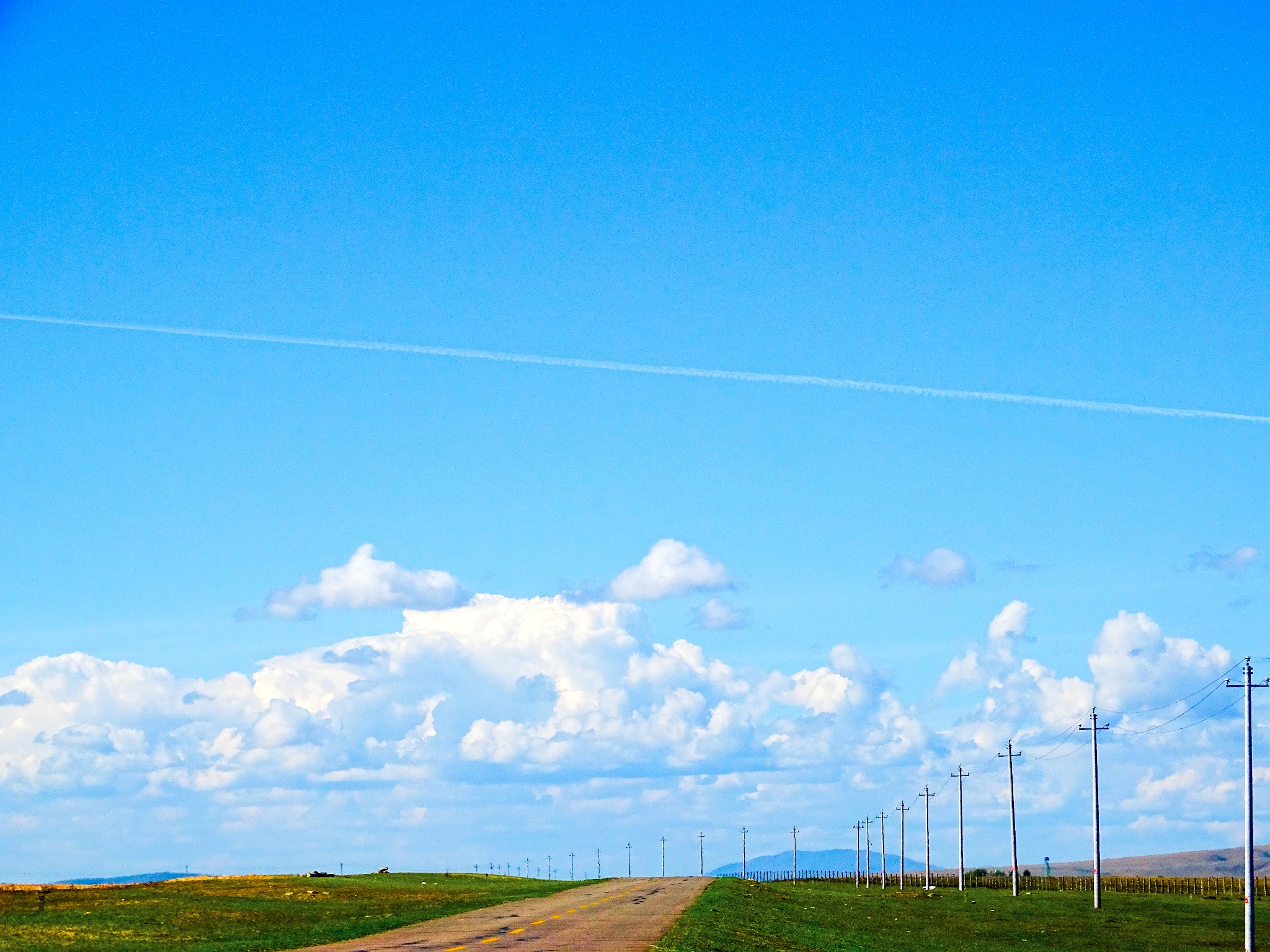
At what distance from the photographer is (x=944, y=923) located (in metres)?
83.1

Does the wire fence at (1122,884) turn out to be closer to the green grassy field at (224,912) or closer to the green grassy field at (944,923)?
the green grassy field at (944,923)

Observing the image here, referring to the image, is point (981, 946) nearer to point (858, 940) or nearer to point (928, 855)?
point (858, 940)

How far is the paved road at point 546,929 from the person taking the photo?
42.7 metres

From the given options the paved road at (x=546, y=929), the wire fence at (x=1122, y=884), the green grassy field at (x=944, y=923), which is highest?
the paved road at (x=546, y=929)

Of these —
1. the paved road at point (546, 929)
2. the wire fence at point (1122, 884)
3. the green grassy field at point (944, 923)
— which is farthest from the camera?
the wire fence at point (1122, 884)

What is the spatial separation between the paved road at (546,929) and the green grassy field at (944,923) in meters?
1.51

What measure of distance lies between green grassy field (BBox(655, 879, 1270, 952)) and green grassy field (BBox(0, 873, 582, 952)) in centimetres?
1235

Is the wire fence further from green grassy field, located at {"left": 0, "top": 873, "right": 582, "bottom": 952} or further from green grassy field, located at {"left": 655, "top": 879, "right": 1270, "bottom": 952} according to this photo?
green grassy field, located at {"left": 0, "top": 873, "right": 582, "bottom": 952}

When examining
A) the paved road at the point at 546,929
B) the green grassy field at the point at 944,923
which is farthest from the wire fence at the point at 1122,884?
the paved road at the point at 546,929

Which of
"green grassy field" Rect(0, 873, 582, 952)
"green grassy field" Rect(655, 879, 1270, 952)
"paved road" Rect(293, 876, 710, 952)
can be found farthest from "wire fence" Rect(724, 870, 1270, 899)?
"paved road" Rect(293, 876, 710, 952)

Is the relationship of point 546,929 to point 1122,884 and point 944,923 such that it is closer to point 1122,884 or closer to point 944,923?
point 944,923

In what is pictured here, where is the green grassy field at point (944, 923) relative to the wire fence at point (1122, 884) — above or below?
above

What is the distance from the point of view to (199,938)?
163 feet

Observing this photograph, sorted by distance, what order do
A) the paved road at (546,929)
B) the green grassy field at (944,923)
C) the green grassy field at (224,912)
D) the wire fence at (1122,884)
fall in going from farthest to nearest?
the wire fence at (1122,884) → the green grassy field at (944,923) → the green grassy field at (224,912) → the paved road at (546,929)
